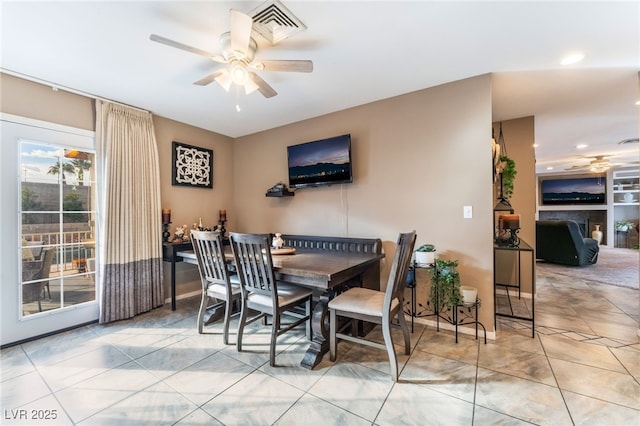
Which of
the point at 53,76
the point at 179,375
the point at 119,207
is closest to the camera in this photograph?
the point at 179,375

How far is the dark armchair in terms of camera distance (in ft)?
17.7

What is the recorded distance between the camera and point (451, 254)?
2723 mm

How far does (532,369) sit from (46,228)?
455 cm

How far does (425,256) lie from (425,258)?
0.8 inches

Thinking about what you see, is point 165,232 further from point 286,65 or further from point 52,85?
point 286,65

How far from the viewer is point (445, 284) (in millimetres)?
2480

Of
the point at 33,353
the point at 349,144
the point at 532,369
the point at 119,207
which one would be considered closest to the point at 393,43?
the point at 349,144

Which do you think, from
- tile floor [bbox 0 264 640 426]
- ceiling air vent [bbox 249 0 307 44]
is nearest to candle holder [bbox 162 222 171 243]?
tile floor [bbox 0 264 640 426]

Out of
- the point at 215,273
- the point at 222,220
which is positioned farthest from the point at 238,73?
the point at 222,220

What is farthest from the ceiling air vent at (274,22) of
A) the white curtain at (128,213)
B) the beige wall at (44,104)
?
the beige wall at (44,104)

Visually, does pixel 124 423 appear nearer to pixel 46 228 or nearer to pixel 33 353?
pixel 33 353

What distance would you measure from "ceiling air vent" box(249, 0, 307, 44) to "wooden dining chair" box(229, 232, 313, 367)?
149 centimetres

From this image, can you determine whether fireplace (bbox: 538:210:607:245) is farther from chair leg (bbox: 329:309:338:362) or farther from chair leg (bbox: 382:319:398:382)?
chair leg (bbox: 329:309:338:362)

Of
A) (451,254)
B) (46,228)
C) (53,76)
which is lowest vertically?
(451,254)
